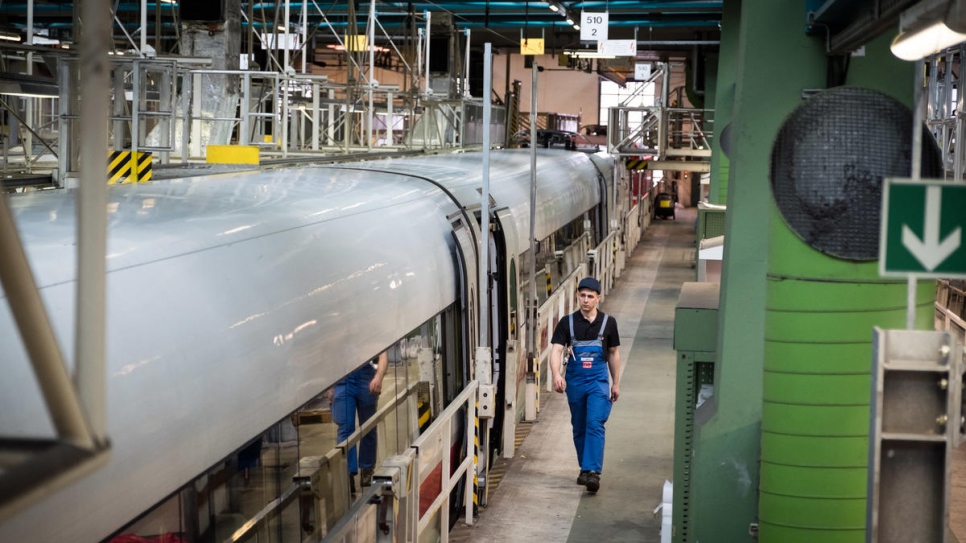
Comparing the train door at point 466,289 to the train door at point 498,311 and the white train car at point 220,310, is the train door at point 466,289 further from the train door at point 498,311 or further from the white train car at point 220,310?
the train door at point 498,311

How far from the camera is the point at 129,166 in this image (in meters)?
9.37

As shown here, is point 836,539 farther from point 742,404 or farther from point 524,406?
point 524,406

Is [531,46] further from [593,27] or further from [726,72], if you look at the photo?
[726,72]

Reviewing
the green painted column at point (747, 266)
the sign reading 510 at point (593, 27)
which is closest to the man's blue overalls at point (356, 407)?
the green painted column at point (747, 266)

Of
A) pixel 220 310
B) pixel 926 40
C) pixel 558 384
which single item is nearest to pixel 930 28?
pixel 926 40

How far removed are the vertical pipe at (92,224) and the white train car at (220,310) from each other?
0.45 ft

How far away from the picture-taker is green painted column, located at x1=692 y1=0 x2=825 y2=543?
18.4 ft

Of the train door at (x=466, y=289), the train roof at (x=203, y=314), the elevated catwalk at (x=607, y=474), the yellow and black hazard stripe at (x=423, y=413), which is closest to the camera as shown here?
the train roof at (x=203, y=314)

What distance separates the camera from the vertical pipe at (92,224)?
1.55m

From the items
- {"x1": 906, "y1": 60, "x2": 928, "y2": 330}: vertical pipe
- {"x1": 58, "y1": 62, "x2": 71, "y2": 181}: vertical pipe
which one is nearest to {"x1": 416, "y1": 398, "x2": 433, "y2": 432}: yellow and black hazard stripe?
{"x1": 58, "y1": 62, "x2": 71, "y2": 181}: vertical pipe

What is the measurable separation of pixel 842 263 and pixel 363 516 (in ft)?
8.06

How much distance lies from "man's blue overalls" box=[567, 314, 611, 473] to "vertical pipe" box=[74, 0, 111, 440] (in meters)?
7.56

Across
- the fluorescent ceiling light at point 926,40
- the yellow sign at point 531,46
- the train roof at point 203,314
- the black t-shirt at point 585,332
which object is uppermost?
the yellow sign at point 531,46

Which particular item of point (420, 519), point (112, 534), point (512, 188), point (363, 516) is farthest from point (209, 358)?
point (512, 188)
